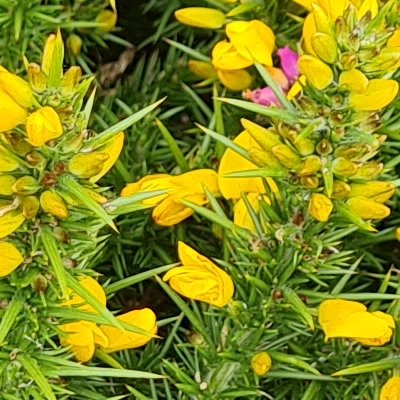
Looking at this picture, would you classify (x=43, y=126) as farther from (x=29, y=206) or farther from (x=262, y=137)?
(x=262, y=137)

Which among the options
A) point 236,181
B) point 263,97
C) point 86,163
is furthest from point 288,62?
point 86,163

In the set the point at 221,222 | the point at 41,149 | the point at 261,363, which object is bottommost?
the point at 261,363

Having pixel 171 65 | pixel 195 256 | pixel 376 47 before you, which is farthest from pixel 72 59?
pixel 376 47

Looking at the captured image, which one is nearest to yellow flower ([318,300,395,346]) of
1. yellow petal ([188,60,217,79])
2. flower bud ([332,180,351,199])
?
flower bud ([332,180,351,199])

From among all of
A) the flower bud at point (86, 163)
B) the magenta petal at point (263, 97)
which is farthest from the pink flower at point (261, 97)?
the flower bud at point (86, 163)

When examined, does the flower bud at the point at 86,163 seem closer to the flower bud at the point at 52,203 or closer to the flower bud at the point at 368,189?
the flower bud at the point at 52,203

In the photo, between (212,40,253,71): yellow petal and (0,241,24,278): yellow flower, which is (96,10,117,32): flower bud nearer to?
(212,40,253,71): yellow petal
